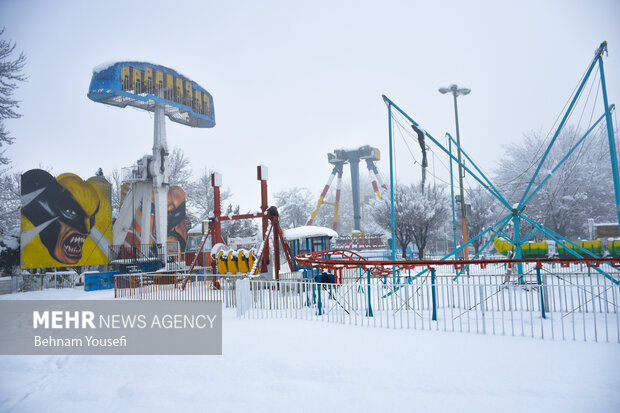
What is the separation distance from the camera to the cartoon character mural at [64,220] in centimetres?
2005

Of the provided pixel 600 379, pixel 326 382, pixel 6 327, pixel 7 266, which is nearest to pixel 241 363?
pixel 326 382

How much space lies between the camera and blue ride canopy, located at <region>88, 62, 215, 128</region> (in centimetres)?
2169

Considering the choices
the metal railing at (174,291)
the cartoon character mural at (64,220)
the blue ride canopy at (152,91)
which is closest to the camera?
the metal railing at (174,291)

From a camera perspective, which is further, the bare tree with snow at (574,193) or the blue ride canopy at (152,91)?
the bare tree with snow at (574,193)

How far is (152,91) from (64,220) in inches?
348

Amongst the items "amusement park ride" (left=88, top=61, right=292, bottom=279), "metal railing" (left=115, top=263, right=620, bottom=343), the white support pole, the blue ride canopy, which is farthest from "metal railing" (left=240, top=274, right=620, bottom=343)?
the blue ride canopy

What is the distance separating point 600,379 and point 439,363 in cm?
203

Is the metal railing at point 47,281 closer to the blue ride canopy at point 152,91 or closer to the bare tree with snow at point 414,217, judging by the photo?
the blue ride canopy at point 152,91

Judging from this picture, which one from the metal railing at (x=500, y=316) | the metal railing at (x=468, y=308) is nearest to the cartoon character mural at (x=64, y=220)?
the metal railing at (x=468, y=308)

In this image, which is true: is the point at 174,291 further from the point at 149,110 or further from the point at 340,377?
the point at 149,110

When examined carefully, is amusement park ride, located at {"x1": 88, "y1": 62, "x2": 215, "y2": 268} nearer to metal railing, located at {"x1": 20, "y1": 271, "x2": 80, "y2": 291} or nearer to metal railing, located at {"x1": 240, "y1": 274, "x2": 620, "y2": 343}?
metal railing, located at {"x1": 20, "y1": 271, "x2": 80, "y2": 291}

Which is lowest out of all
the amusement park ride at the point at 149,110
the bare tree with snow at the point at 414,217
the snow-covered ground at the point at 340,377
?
the snow-covered ground at the point at 340,377

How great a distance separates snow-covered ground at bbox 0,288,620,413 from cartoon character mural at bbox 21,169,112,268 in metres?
15.2

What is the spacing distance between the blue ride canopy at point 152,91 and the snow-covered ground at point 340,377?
1799 cm
